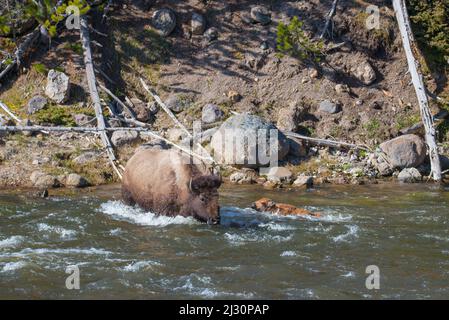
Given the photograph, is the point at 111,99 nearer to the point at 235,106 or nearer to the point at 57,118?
the point at 57,118

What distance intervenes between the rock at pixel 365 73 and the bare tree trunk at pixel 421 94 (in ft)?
7.16

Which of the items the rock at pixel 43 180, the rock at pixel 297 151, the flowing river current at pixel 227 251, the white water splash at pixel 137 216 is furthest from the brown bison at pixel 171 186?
the rock at pixel 297 151

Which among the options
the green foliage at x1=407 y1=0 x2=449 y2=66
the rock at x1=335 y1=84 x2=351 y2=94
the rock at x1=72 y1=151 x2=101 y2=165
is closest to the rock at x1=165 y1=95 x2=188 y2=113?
the rock at x1=72 y1=151 x2=101 y2=165

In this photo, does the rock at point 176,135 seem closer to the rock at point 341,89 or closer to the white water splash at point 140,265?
the rock at point 341,89

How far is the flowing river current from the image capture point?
9172mm

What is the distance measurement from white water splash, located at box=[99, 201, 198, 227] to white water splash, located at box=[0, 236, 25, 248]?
2.67 m

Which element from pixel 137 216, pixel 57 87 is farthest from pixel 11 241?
pixel 57 87

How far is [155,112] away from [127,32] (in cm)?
469

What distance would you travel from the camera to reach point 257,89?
23734 mm

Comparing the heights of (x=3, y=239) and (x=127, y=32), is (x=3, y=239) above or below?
below

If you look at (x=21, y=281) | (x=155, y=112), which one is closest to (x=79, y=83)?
(x=155, y=112)

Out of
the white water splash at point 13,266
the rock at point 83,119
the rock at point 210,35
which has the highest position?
the rock at point 210,35

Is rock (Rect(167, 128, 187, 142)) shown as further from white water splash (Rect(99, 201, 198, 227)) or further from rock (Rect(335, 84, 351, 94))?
rock (Rect(335, 84, 351, 94))

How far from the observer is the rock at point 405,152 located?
65.4 ft
